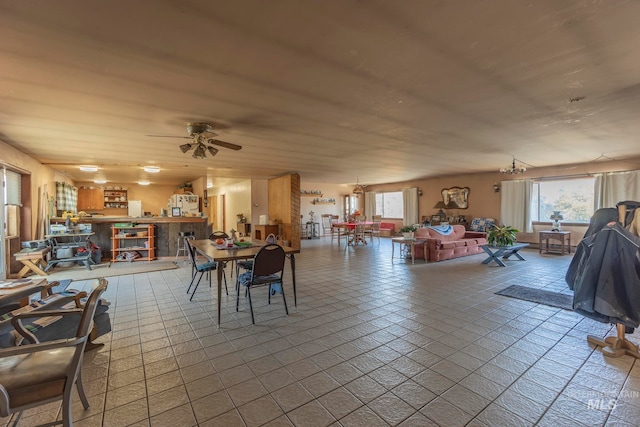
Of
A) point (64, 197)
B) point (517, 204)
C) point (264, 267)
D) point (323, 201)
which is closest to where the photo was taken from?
point (264, 267)

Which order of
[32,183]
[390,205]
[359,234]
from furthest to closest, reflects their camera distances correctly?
[390,205]
[359,234]
[32,183]

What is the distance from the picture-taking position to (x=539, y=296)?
3.88 metres

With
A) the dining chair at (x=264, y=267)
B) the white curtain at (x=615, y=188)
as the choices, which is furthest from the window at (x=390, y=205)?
the dining chair at (x=264, y=267)

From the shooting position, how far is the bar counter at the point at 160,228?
22.0ft

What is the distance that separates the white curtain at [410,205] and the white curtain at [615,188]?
5010 millimetres

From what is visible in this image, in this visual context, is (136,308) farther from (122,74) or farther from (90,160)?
(90,160)

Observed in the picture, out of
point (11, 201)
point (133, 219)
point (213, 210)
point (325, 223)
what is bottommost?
point (325, 223)

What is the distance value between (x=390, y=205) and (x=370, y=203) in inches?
36.7

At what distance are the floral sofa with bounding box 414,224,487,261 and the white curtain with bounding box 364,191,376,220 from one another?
17.7 feet

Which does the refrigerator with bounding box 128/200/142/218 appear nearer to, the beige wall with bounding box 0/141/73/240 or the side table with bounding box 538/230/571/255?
the beige wall with bounding box 0/141/73/240

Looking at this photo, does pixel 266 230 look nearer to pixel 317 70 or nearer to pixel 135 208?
pixel 135 208

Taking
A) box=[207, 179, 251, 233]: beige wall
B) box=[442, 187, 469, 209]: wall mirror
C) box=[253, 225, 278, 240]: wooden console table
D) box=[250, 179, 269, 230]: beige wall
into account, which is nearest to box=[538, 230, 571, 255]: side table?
box=[442, 187, 469, 209]: wall mirror

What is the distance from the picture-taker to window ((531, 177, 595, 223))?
24.3 feet

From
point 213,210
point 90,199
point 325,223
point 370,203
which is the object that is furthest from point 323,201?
point 90,199
